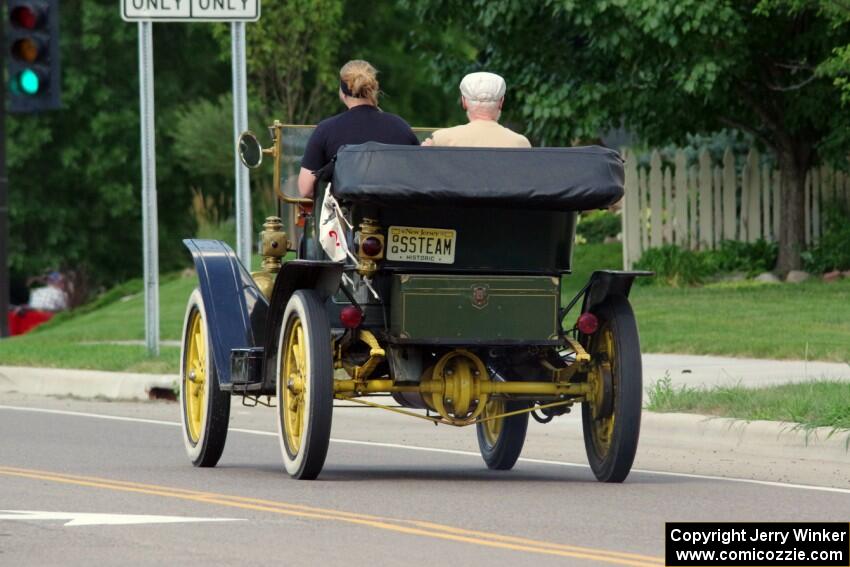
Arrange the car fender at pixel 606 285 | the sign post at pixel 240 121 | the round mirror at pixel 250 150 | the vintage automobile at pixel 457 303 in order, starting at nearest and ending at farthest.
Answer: the vintage automobile at pixel 457 303 < the car fender at pixel 606 285 < the round mirror at pixel 250 150 < the sign post at pixel 240 121

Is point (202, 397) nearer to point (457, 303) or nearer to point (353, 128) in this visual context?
point (353, 128)

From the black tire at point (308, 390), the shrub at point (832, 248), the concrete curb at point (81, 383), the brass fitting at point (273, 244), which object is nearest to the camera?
the black tire at point (308, 390)

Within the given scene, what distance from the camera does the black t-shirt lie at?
10.8m

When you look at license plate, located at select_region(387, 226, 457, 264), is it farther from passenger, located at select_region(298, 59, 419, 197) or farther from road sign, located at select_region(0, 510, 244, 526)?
road sign, located at select_region(0, 510, 244, 526)

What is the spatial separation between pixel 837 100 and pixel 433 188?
53.2 ft

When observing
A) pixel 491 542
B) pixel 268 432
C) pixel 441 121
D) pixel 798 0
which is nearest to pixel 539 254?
pixel 491 542

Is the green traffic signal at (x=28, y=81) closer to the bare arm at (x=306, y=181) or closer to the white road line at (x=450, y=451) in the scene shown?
the white road line at (x=450, y=451)

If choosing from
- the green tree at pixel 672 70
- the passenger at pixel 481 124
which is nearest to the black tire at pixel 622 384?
the passenger at pixel 481 124

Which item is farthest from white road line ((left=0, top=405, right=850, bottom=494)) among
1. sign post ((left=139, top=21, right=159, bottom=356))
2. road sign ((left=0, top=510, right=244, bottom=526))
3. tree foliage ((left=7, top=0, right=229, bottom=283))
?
tree foliage ((left=7, top=0, right=229, bottom=283))

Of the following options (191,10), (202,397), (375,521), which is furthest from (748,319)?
(375,521)

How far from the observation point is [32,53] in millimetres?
20297

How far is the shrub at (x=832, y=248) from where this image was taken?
25562 millimetres

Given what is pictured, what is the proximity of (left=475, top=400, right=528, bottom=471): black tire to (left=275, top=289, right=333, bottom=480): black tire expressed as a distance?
1421mm

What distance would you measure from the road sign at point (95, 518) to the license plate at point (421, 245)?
6.45 feet
